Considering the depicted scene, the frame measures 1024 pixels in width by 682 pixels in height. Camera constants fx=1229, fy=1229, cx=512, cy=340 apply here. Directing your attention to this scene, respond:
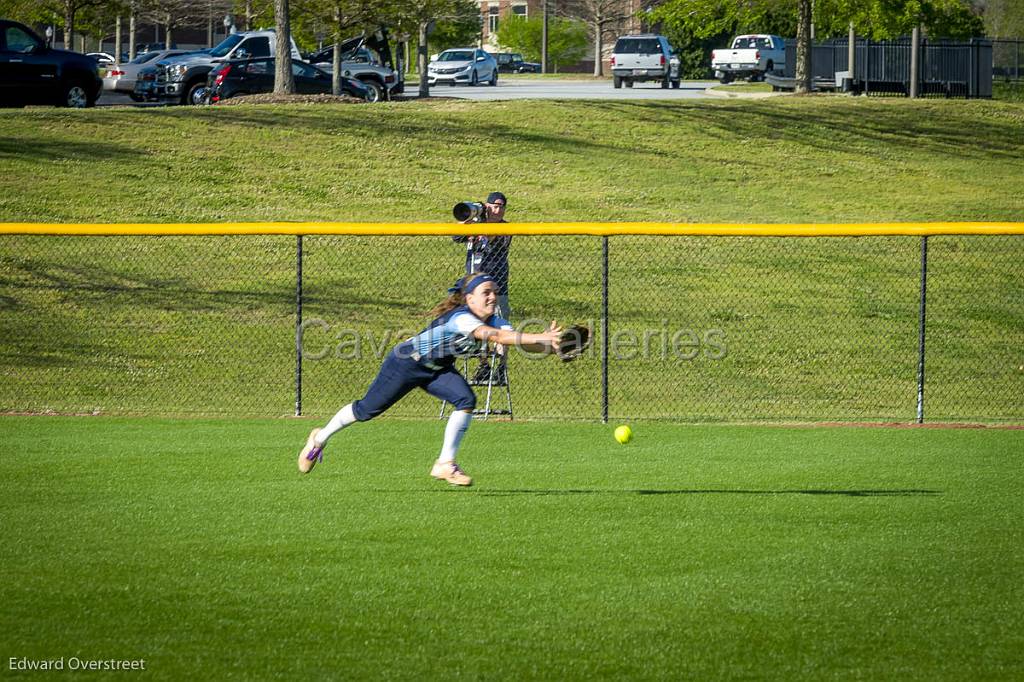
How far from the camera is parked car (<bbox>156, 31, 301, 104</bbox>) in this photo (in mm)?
29328

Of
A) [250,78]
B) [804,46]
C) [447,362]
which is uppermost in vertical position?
[804,46]

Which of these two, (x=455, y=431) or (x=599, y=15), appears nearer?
(x=455, y=431)

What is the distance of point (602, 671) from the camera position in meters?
5.43

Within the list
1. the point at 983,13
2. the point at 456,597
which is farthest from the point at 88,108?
the point at 983,13

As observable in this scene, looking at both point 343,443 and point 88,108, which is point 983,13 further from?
point 343,443

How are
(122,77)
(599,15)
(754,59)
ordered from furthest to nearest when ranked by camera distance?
(599,15), (754,59), (122,77)

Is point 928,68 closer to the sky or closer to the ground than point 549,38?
closer to the ground

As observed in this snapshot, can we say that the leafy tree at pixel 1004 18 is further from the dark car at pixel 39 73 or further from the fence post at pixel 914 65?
the dark car at pixel 39 73

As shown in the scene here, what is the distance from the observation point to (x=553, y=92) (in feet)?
144

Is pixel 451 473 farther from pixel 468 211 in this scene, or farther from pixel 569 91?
pixel 569 91

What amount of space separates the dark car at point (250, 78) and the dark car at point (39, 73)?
2791 mm

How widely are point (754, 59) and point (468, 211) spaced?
3987 centimetres

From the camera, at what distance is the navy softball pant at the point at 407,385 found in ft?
27.2

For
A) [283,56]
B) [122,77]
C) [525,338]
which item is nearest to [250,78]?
[283,56]
